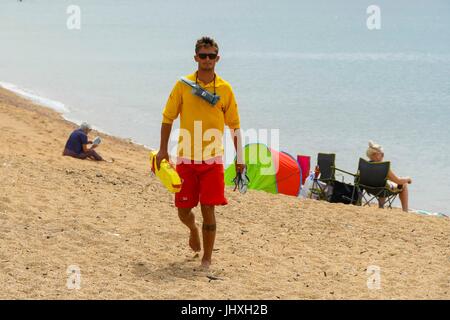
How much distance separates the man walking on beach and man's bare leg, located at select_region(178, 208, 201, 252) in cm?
25

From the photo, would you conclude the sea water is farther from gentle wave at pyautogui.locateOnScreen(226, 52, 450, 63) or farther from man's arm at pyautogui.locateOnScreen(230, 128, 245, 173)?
man's arm at pyautogui.locateOnScreen(230, 128, 245, 173)

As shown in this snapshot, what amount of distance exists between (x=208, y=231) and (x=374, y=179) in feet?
17.5

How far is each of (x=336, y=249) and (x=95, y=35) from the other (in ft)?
177

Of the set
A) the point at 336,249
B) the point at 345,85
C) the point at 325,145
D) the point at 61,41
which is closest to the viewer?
the point at 336,249

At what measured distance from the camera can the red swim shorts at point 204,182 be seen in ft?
22.0

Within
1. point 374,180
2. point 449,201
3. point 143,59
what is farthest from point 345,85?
point 374,180

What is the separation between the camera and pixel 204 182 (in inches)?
265

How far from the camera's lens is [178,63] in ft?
144

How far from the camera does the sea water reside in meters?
23.5

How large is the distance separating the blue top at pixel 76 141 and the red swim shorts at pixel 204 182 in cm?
706

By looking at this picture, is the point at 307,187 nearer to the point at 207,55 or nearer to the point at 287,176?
the point at 287,176
